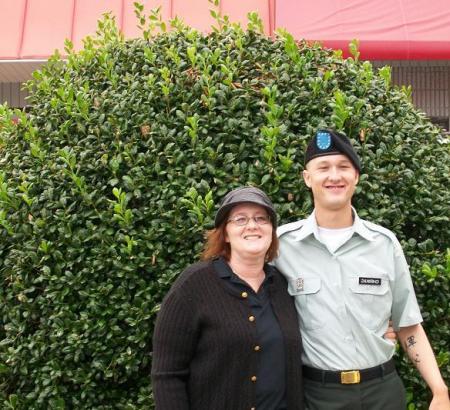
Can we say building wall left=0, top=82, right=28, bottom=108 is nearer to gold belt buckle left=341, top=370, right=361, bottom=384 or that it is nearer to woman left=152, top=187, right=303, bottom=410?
woman left=152, top=187, right=303, bottom=410

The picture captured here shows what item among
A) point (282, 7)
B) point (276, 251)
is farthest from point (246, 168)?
point (282, 7)

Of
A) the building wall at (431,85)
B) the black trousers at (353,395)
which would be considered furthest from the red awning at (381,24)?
the black trousers at (353,395)

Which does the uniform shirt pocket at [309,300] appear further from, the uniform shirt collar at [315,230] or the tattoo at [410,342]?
the tattoo at [410,342]

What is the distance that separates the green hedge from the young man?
18.0 inches

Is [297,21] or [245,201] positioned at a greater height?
[297,21]

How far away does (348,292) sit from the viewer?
272 centimetres

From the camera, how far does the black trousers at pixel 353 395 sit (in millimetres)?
2643

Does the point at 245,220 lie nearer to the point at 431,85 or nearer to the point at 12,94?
the point at 431,85

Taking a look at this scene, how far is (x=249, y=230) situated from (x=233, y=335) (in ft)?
1.36

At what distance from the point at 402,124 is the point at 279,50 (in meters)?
0.81

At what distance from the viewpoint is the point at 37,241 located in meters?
3.41

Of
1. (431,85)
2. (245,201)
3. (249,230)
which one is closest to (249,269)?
(249,230)

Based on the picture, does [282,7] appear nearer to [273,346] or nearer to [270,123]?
[270,123]

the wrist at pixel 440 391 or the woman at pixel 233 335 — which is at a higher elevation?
the woman at pixel 233 335
